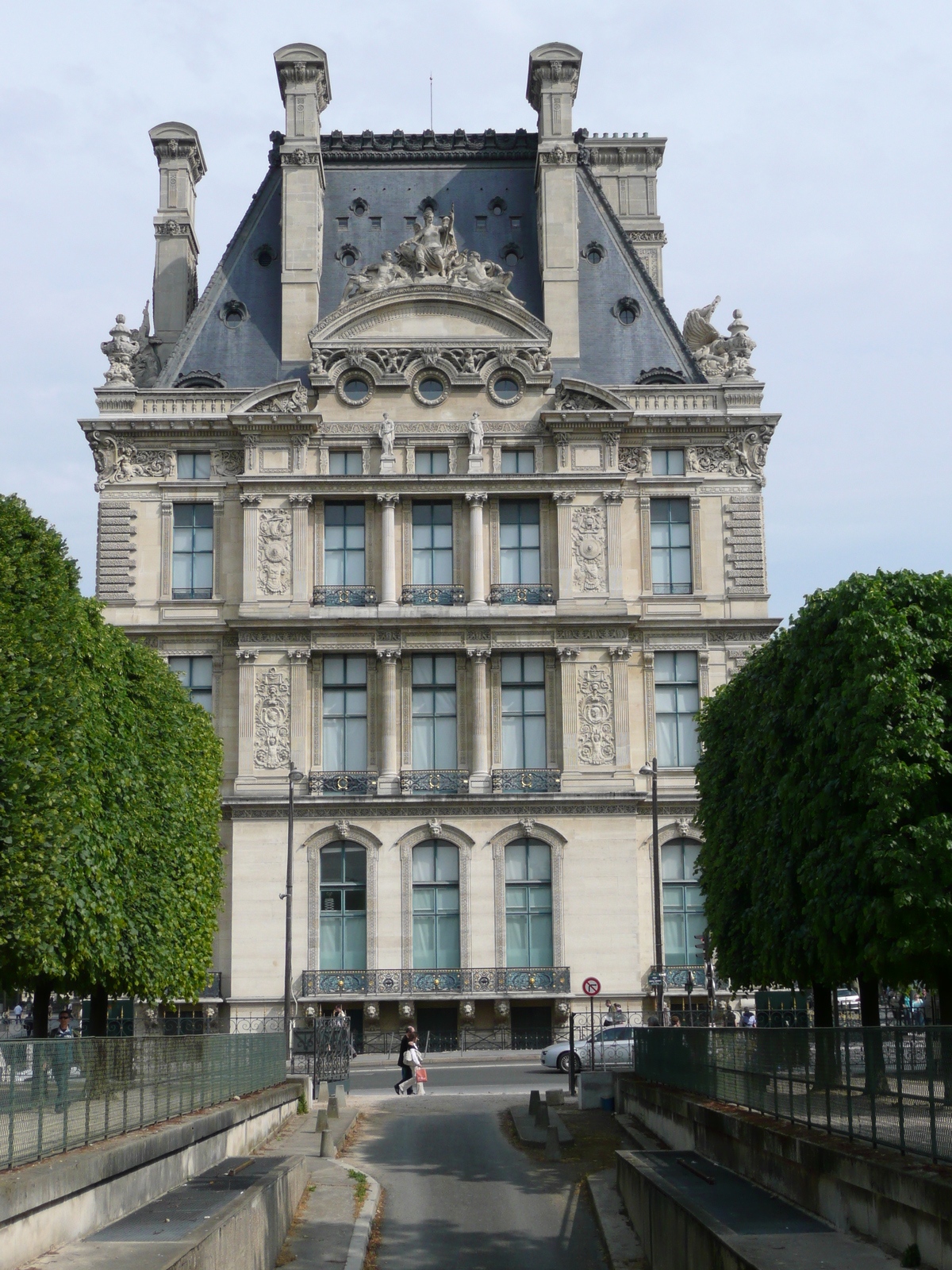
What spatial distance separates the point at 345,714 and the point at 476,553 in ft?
19.9

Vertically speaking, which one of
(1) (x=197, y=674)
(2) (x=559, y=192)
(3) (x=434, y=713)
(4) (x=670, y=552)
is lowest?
(3) (x=434, y=713)

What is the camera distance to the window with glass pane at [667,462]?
49.9 m

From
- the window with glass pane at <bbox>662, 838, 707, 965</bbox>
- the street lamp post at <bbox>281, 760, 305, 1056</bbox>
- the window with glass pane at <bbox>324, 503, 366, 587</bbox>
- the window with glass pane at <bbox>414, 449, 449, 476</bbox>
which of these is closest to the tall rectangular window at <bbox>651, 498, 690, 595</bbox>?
the window with glass pane at <bbox>414, 449, 449, 476</bbox>

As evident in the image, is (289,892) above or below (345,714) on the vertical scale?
below

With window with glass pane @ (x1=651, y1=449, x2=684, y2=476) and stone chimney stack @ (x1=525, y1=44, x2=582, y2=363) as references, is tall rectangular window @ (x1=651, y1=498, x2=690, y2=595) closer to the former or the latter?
window with glass pane @ (x1=651, y1=449, x2=684, y2=476)

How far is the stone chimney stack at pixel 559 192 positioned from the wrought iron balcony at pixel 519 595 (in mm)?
7084

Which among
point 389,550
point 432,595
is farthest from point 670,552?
point 389,550

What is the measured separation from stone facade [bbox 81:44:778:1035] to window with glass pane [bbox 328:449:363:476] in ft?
0.22

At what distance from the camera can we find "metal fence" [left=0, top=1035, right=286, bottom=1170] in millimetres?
13000

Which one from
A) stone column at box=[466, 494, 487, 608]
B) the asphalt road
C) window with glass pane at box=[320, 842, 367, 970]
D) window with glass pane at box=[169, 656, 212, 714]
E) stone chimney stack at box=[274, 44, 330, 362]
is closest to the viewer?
the asphalt road

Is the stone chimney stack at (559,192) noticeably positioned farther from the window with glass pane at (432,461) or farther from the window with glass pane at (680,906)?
the window with glass pane at (680,906)

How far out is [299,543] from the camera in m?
48.4

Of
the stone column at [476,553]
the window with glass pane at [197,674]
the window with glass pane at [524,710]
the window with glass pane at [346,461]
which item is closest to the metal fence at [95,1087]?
the window with glass pane at [524,710]

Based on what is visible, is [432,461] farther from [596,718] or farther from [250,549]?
[596,718]
